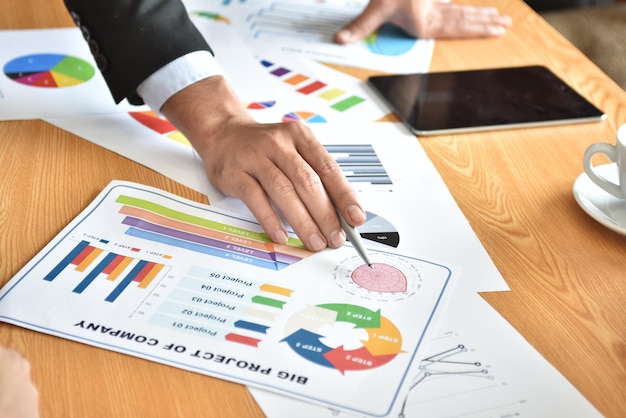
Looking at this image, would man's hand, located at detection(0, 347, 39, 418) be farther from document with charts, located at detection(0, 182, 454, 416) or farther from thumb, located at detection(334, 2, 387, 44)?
thumb, located at detection(334, 2, 387, 44)

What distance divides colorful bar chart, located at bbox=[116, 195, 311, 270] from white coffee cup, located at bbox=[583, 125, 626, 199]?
0.38m

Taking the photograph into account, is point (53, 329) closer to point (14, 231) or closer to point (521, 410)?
point (14, 231)

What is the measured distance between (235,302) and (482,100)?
1.94ft

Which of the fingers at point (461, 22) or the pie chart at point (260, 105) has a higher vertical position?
the fingers at point (461, 22)

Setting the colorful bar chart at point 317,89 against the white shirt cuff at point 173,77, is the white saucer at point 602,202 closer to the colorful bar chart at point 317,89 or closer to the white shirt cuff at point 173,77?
the colorful bar chart at point 317,89

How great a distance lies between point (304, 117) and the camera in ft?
3.66

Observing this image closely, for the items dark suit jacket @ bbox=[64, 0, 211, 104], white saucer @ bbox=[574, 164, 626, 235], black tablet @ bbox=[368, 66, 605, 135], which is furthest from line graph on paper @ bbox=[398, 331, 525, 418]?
dark suit jacket @ bbox=[64, 0, 211, 104]

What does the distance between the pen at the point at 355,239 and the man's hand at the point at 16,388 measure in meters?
0.35

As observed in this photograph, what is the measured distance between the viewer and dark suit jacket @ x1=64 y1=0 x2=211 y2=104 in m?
1.07

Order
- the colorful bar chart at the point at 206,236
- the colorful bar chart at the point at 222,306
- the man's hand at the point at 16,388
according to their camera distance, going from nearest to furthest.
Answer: the man's hand at the point at 16,388 → the colorful bar chart at the point at 222,306 → the colorful bar chart at the point at 206,236

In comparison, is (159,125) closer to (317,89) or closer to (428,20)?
(317,89)

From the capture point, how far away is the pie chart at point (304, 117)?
1.11 m

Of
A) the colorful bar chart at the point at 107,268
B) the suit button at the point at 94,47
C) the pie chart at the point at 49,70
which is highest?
the suit button at the point at 94,47

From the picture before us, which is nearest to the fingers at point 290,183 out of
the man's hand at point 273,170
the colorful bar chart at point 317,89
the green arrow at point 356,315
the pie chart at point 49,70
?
the man's hand at point 273,170
